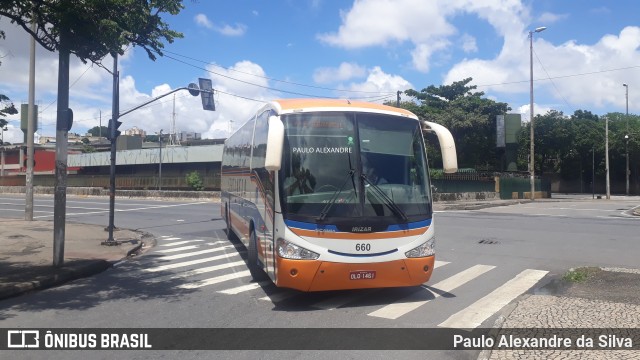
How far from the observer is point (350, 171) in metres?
7.56

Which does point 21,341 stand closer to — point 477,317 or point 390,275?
point 390,275

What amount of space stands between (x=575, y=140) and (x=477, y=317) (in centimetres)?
6510

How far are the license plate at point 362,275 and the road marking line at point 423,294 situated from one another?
0.48 metres

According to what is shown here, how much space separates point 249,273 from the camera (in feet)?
33.9

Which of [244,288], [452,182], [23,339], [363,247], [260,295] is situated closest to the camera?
[23,339]

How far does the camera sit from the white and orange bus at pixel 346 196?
23.8 ft

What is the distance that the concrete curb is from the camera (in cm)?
853

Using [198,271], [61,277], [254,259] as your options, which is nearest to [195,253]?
[198,271]

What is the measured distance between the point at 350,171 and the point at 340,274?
4.83 feet

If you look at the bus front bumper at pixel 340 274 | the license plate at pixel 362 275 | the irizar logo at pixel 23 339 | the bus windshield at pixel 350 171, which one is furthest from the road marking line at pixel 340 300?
the irizar logo at pixel 23 339

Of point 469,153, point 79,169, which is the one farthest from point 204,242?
point 79,169

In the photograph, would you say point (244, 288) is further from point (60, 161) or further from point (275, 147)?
point (60, 161)

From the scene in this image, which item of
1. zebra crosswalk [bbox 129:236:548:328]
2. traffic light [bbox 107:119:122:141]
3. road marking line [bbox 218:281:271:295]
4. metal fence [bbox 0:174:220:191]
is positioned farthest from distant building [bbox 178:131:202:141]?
road marking line [bbox 218:281:271:295]

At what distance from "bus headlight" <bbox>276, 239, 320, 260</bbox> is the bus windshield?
0.40 metres
